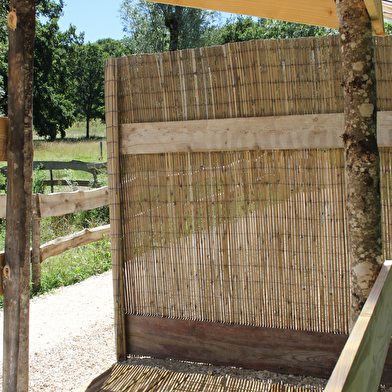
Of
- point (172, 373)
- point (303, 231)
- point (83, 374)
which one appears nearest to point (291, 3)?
point (303, 231)

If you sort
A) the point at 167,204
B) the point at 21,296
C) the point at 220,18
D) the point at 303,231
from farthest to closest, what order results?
1. the point at 220,18
2. the point at 167,204
3. the point at 303,231
4. the point at 21,296

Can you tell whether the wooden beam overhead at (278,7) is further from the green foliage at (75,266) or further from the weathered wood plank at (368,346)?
the green foliage at (75,266)

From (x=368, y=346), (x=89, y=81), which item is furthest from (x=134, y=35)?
(x=89, y=81)

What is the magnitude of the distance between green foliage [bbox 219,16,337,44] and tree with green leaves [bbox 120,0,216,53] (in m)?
3.67

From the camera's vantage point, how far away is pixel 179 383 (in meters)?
3.06

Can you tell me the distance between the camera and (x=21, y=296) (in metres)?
2.36

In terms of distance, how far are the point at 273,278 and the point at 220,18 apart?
23.8 meters

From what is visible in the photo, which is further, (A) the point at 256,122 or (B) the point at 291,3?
(B) the point at 291,3

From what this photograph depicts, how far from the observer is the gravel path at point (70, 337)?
3.39 metres

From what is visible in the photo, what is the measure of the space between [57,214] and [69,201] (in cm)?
28


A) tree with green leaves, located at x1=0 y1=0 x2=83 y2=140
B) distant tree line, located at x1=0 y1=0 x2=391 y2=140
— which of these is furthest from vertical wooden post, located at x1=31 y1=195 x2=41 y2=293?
tree with green leaves, located at x1=0 y1=0 x2=83 y2=140

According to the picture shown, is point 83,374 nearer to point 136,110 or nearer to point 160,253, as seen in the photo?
point 160,253

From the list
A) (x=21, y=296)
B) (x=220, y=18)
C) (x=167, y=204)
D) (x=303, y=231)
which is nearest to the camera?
(x=21, y=296)

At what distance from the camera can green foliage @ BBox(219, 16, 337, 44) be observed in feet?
86.0
